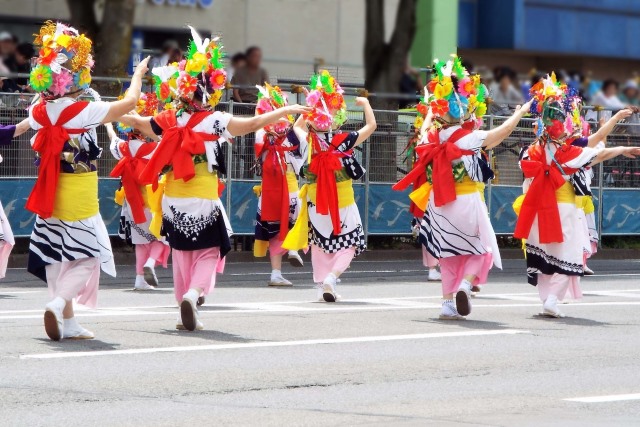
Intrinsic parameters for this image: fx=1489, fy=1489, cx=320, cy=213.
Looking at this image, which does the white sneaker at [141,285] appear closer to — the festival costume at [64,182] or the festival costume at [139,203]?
the festival costume at [139,203]

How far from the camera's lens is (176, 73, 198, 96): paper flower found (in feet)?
38.2

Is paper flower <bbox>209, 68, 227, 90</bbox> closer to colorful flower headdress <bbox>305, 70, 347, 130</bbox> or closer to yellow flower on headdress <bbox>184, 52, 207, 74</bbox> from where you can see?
yellow flower on headdress <bbox>184, 52, 207, 74</bbox>

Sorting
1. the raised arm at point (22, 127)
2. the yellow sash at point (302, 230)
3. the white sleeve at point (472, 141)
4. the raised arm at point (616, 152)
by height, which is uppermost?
the raised arm at point (22, 127)

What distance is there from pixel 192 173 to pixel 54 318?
165 cm

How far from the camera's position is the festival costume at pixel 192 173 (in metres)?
11.6

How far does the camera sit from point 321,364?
10.0 m

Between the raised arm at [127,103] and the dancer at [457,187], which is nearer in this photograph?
the raised arm at [127,103]

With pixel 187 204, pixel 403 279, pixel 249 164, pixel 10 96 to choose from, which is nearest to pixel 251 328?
pixel 187 204

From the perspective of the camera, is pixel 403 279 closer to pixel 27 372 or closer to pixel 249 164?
pixel 249 164

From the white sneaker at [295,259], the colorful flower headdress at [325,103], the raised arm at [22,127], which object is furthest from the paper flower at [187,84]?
the white sneaker at [295,259]

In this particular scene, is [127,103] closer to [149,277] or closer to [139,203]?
[139,203]

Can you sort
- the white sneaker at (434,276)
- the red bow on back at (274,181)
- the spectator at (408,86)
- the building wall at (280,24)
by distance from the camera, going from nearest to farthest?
the red bow on back at (274,181), the white sneaker at (434,276), the spectator at (408,86), the building wall at (280,24)

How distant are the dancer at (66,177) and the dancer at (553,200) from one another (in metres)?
4.17

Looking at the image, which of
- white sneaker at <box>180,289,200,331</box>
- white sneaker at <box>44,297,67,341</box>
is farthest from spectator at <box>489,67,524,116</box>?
white sneaker at <box>44,297,67,341</box>
